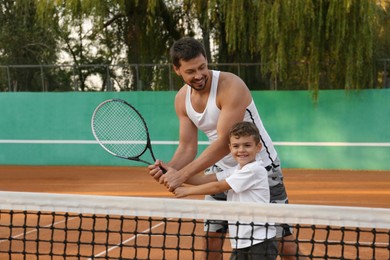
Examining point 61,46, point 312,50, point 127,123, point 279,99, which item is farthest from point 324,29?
point 61,46

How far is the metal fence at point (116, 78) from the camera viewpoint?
14625mm

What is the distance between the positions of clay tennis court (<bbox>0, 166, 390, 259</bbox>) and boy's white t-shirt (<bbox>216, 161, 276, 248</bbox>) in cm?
599

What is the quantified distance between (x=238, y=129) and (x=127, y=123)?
15.4 feet

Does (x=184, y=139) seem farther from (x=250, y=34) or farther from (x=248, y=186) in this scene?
(x=250, y=34)

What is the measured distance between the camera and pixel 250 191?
349cm

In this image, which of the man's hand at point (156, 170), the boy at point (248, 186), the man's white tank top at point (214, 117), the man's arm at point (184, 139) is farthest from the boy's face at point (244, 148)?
the man's arm at point (184, 139)

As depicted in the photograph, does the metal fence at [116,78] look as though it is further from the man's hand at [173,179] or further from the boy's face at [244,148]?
the boy's face at [244,148]

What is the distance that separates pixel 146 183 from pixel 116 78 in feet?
13.2

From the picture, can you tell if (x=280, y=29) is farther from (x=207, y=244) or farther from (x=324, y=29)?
(x=207, y=244)

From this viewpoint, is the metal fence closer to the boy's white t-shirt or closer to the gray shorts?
the gray shorts

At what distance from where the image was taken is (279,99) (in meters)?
13.7

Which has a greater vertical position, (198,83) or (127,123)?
(198,83)

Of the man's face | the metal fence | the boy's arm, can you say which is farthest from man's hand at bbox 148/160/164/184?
the metal fence

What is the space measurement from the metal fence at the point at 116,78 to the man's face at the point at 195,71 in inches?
414
